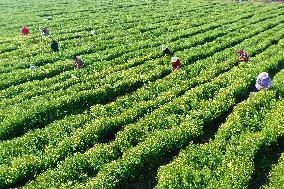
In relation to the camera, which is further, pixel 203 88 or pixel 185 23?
pixel 185 23

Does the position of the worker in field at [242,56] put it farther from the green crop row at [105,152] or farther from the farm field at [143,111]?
the green crop row at [105,152]

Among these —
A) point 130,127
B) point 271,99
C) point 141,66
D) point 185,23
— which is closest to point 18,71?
point 141,66

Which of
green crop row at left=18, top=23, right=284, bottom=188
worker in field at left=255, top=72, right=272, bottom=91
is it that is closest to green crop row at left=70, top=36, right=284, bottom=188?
green crop row at left=18, top=23, right=284, bottom=188

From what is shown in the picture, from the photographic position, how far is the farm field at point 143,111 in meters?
13.7

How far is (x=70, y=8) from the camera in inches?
2010

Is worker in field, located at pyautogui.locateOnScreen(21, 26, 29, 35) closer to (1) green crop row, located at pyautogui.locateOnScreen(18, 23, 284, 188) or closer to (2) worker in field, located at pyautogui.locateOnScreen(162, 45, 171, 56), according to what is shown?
(2) worker in field, located at pyautogui.locateOnScreen(162, 45, 171, 56)

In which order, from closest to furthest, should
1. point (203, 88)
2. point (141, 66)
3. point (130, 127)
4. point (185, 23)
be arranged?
point (130, 127) < point (203, 88) < point (141, 66) < point (185, 23)

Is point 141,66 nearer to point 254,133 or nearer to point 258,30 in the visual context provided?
point 254,133

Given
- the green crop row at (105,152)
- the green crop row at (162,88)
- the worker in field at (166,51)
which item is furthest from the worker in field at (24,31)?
the green crop row at (105,152)

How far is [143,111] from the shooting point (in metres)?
18.2

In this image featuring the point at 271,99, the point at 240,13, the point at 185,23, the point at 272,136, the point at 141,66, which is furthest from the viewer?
the point at 240,13

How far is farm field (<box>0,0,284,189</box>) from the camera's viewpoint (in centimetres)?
1374

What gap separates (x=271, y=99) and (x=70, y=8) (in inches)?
1490

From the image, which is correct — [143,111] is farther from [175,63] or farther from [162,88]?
[175,63]
